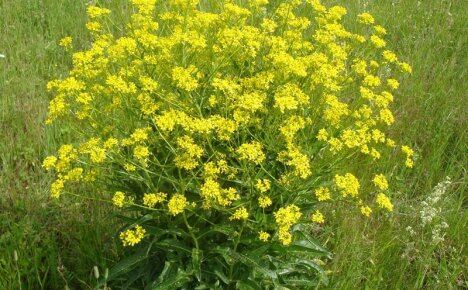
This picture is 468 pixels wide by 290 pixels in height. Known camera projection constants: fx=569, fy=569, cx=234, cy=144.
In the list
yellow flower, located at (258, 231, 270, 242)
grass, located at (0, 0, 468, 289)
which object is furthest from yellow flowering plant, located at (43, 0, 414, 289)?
grass, located at (0, 0, 468, 289)

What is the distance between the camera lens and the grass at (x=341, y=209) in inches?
116

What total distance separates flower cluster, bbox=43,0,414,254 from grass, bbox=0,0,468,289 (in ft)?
2.09

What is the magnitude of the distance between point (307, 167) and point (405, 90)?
2.40 m

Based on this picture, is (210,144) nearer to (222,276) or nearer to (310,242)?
(222,276)

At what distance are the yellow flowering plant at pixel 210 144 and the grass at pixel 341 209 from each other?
0.54m

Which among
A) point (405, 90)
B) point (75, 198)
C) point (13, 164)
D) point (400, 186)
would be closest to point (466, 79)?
point (405, 90)

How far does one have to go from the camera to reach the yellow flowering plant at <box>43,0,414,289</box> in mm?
2188

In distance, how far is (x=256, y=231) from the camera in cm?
234

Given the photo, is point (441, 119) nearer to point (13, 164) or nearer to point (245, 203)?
point (245, 203)

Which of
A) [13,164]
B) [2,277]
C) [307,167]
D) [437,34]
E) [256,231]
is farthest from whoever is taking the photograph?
[437,34]

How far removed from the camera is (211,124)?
2.13 meters

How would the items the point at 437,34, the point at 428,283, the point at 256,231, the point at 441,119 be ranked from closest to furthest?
the point at 256,231 < the point at 428,283 < the point at 441,119 < the point at 437,34

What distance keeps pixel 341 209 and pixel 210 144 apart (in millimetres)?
1413

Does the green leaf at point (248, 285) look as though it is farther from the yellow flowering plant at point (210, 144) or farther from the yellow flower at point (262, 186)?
the yellow flower at point (262, 186)
